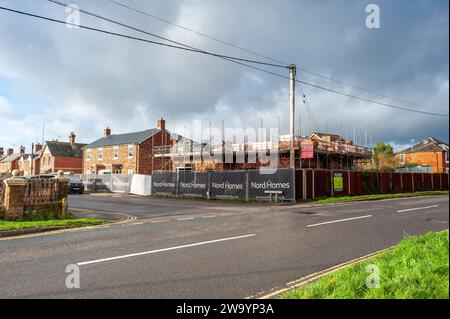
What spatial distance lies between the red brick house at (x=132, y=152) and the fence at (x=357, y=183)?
69.7 ft

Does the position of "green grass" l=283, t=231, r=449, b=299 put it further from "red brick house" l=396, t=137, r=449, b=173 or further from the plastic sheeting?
"red brick house" l=396, t=137, r=449, b=173

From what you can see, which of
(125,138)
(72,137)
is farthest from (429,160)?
(72,137)

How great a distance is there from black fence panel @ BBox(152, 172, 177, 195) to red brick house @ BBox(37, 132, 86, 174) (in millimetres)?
35546

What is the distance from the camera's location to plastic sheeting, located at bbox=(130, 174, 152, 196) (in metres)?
32.5

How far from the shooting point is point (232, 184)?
2492 cm

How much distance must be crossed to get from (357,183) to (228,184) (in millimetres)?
11446

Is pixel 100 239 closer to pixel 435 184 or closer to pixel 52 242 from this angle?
pixel 52 242

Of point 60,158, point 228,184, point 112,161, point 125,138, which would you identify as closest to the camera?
point 228,184

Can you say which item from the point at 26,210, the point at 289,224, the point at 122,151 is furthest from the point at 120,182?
the point at 289,224

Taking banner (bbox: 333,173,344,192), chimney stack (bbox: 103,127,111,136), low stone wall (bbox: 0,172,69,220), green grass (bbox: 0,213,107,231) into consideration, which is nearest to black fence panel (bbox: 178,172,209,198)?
banner (bbox: 333,173,344,192)

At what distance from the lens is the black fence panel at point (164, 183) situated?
2975 centimetres

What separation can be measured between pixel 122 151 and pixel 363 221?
38.8m

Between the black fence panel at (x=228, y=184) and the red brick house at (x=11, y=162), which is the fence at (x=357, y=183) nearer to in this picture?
the black fence panel at (x=228, y=184)

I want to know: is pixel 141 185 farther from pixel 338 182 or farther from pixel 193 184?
pixel 338 182
